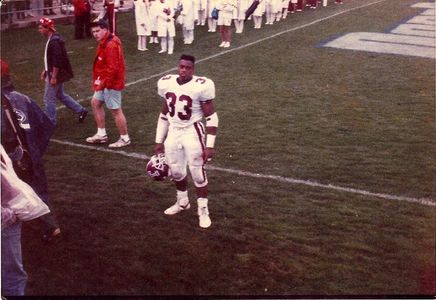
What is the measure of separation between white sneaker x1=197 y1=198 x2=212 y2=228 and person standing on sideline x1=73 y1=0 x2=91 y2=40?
11.8m

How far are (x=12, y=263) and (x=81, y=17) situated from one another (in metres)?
13.1

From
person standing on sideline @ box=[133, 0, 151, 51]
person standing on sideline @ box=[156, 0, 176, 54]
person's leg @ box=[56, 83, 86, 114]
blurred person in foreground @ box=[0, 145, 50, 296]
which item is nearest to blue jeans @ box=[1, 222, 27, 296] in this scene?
blurred person in foreground @ box=[0, 145, 50, 296]

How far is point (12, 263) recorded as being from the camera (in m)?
4.08

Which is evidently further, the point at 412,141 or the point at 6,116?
the point at 412,141

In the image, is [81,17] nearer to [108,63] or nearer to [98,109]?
[98,109]

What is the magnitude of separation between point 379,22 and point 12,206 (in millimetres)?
16731

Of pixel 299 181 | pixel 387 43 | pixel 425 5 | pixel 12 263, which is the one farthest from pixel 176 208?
pixel 425 5

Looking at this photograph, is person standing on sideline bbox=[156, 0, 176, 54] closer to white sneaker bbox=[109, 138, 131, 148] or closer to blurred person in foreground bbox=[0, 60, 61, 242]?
white sneaker bbox=[109, 138, 131, 148]

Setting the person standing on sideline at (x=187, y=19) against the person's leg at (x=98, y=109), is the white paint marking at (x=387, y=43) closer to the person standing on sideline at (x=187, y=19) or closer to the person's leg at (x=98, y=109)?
the person standing on sideline at (x=187, y=19)

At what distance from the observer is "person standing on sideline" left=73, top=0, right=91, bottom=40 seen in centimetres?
1620

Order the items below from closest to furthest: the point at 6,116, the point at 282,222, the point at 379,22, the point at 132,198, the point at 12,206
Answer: the point at 12,206 → the point at 6,116 → the point at 282,222 → the point at 132,198 → the point at 379,22

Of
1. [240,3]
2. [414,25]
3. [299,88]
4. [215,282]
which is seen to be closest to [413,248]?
[215,282]

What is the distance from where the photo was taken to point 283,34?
17.2m

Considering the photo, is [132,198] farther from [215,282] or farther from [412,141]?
[412,141]
